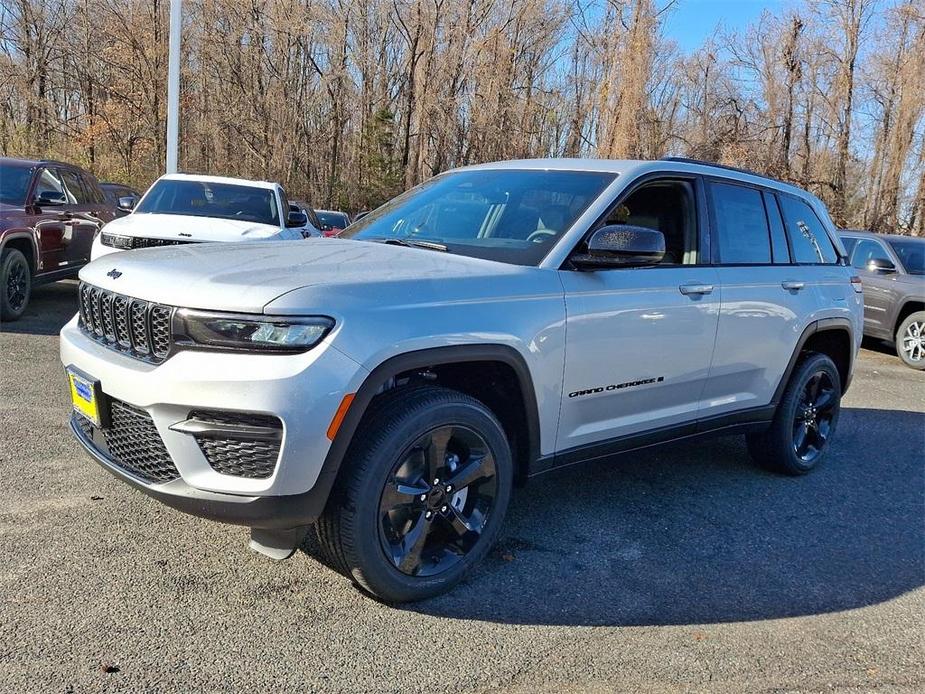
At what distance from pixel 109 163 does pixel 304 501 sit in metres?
29.0

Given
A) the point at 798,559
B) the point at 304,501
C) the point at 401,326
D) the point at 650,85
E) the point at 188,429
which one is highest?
the point at 650,85

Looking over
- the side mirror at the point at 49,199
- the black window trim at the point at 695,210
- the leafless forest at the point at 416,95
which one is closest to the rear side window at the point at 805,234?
the black window trim at the point at 695,210

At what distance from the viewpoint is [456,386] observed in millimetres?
3336

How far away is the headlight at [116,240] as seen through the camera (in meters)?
7.65

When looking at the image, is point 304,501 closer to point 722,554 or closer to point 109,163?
point 722,554

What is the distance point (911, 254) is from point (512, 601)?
10562 millimetres

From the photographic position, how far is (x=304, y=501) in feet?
8.73

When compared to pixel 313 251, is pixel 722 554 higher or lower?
lower

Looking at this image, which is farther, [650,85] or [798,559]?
[650,85]

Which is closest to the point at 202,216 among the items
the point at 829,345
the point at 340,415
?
the point at 829,345

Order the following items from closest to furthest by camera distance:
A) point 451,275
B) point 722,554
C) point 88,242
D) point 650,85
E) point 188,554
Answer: point 451,275, point 188,554, point 722,554, point 88,242, point 650,85

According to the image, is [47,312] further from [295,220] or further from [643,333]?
[643,333]

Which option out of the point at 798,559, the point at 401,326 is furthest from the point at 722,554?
the point at 401,326

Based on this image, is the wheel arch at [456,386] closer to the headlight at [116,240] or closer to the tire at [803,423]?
the tire at [803,423]
